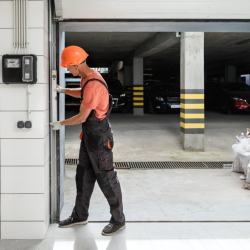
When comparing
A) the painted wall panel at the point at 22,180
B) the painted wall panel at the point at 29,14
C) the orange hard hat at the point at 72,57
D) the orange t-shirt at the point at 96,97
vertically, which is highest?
the painted wall panel at the point at 29,14

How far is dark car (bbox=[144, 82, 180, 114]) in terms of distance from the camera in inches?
576

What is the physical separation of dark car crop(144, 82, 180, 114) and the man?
453 inches

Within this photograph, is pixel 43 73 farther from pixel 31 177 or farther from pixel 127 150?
pixel 127 150

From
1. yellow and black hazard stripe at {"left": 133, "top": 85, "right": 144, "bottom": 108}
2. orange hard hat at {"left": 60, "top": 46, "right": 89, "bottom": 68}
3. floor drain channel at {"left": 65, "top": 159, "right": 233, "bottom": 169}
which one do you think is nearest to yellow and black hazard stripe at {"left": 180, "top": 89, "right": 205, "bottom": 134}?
floor drain channel at {"left": 65, "top": 159, "right": 233, "bottom": 169}

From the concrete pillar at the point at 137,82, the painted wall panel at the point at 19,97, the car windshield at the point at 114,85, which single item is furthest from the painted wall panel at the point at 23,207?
the concrete pillar at the point at 137,82

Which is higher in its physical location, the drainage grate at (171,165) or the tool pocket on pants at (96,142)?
the tool pocket on pants at (96,142)

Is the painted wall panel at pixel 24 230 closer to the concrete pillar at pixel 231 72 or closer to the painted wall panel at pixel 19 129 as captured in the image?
the painted wall panel at pixel 19 129

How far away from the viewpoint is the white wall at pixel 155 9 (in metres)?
3.35

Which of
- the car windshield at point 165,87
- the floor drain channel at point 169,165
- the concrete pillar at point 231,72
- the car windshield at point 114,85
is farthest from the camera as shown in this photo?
the concrete pillar at point 231,72

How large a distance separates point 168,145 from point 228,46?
8577 mm

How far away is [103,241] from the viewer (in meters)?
3.07

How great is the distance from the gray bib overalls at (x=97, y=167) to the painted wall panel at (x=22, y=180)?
43 centimetres

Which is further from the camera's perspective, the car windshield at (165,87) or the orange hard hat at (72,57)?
the car windshield at (165,87)

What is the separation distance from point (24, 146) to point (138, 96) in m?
13.1
